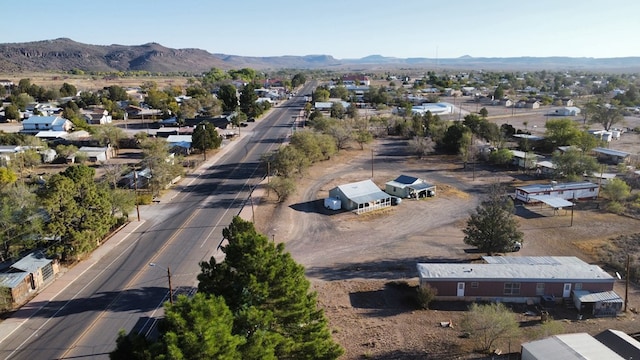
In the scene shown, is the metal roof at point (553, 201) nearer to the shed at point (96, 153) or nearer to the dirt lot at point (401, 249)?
the dirt lot at point (401, 249)

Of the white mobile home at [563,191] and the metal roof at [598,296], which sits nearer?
the metal roof at [598,296]

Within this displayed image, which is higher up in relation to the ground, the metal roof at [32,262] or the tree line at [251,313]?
the tree line at [251,313]

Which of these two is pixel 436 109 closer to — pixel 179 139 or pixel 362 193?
pixel 179 139

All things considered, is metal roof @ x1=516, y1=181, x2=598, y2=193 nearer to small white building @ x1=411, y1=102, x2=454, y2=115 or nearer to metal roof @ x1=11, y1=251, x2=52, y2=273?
metal roof @ x1=11, y1=251, x2=52, y2=273

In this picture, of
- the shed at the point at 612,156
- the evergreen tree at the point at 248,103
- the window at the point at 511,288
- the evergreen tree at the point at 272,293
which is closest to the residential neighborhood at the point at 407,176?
the window at the point at 511,288

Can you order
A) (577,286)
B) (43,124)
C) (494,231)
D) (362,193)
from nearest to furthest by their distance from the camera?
(577,286) < (494,231) < (362,193) < (43,124)

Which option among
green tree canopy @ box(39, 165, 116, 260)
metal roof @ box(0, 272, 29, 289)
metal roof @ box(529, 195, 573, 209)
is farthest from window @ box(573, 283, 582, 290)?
metal roof @ box(0, 272, 29, 289)

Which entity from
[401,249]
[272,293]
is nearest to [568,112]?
[401,249]
